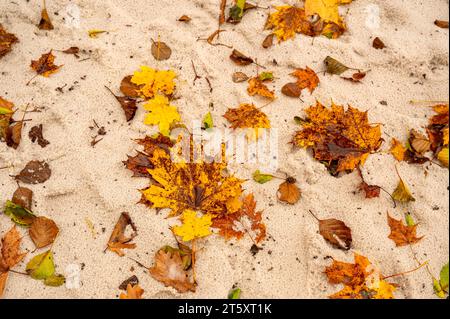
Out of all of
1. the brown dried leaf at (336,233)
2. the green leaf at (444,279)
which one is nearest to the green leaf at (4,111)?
the brown dried leaf at (336,233)

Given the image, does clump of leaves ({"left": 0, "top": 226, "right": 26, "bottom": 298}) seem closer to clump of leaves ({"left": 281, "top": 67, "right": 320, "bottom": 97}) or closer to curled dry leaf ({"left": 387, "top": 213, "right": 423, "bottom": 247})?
clump of leaves ({"left": 281, "top": 67, "right": 320, "bottom": 97})

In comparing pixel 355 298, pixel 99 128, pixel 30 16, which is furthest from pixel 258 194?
pixel 30 16

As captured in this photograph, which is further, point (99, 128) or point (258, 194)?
point (99, 128)

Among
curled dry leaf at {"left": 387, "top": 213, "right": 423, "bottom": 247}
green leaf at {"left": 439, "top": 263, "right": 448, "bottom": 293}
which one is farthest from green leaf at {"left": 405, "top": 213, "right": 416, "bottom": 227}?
green leaf at {"left": 439, "top": 263, "right": 448, "bottom": 293}

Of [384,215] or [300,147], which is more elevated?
[300,147]

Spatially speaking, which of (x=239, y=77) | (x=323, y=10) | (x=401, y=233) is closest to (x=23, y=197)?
(x=239, y=77)

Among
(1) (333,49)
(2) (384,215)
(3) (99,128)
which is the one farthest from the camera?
(1) (333,49)
